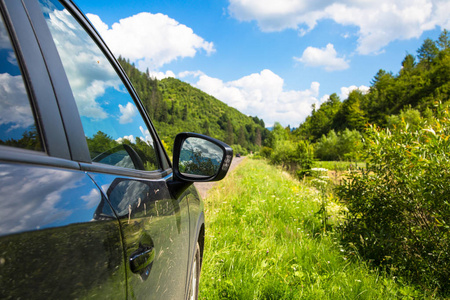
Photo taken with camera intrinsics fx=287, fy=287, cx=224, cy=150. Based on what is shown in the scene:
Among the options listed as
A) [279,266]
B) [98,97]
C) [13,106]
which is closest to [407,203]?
[279,266]

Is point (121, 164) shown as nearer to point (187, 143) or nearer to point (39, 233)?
point (187, 143)

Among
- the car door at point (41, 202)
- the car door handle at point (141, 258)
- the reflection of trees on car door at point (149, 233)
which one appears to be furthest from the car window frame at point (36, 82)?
the car door handle at point (141, 258)

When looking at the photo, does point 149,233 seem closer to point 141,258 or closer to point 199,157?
point 141,258

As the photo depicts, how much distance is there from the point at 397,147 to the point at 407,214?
35.1 inches

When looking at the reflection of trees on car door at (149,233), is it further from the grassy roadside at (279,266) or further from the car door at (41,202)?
the grassy roadside at (279,266)

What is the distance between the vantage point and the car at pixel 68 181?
1.87 feet

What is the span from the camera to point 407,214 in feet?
12.4

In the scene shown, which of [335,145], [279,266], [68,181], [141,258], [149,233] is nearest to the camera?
[68,181]

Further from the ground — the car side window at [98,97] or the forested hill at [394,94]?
the forested hill at [394,94]

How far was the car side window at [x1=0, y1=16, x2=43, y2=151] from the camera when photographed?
2.21ft

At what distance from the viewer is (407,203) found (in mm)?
3764

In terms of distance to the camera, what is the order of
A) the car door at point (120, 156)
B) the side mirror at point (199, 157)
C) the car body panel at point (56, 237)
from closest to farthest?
the car body panel at point (56, 237)
the car door at point (120, 156)
the side mirror at point (199, 157)

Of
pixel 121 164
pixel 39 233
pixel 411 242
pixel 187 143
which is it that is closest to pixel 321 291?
pixel 411 242

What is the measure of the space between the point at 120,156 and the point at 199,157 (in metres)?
0.57
